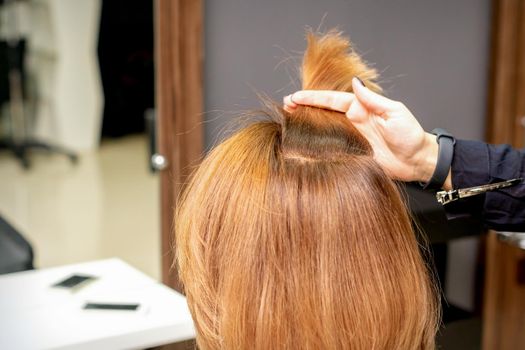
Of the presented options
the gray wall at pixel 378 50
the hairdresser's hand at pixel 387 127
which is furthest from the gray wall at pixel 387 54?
the hairdresser's hand at pixel 387 127

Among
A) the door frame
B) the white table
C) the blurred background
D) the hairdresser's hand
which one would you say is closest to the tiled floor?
the blurred background

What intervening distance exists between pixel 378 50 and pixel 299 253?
1.62 metres

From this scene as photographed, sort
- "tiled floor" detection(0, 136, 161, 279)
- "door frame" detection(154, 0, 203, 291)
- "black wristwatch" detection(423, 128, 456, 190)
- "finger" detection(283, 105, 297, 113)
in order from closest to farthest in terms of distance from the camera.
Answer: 1. "finger" detection(283, 105, 297, 113)
2. "black wristwatch" detection(423, 128, 456, 190)
3. "door frame" detection(154, 0, 203, 291)
4. "tiled floor" detection(0, 136, 161, 279)

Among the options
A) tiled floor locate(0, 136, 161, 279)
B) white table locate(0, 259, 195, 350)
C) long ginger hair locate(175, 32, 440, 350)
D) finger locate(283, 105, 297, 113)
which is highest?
finger locate(283, 105, 297, 113)

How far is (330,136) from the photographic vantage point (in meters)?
0.97

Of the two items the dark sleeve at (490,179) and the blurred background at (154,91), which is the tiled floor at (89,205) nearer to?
the blurred background at (154,91)

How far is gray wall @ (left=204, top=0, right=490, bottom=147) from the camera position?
81.0 inches

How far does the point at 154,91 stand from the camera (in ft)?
10.2

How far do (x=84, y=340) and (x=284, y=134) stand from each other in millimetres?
603

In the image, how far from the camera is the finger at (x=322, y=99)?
3.50 ft

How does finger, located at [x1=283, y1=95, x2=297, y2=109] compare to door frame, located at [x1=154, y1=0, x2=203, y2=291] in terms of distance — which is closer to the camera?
finger, located at [x1=283, y1=95, x2=297, y2=109]

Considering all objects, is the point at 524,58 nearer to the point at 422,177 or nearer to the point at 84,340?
the point at 422,177

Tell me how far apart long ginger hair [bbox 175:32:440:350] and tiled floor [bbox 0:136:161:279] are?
3.75ft

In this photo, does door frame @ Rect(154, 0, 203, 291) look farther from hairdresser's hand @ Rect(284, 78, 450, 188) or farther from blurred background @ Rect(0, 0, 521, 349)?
hairdresser's hand @ Rect(284, 78, 450, 188)
